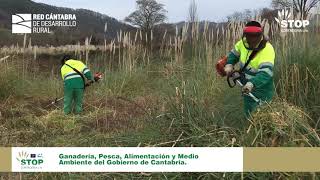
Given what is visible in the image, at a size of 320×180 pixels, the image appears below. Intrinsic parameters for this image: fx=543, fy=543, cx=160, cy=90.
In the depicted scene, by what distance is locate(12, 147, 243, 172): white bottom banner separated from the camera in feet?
13.5

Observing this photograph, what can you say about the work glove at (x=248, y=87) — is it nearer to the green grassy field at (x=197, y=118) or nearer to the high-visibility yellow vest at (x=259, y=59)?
the green grassy field at (x=197, y=118)

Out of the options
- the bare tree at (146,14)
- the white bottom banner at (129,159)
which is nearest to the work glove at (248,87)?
the white bottom banner at (129,159)

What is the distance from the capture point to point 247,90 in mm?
5148

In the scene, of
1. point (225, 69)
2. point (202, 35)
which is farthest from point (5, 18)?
point (225, 69)

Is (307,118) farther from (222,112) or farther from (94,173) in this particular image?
(94,173)

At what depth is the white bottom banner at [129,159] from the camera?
4.12 meters

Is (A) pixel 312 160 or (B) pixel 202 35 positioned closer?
(A) pixel 312 160

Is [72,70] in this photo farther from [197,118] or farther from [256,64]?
[197,118]

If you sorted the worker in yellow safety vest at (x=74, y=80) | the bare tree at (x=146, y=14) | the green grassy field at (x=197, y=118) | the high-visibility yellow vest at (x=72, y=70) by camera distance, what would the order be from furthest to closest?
1. the bare tree at (x=146, y=14)
2. the high-visibility yellow vest at (x=72, y=70)
3. the worker in yellow safety vest at (x=74, y=80)
4. the green grassy field at (x=197, y=118)

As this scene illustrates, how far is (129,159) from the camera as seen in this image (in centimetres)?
417

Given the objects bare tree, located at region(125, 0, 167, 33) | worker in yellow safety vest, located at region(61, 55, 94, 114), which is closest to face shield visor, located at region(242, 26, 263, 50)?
worker in yellow safety vest, located at region(61, 55, 94, 114)

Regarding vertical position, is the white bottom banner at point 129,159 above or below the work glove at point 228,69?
below

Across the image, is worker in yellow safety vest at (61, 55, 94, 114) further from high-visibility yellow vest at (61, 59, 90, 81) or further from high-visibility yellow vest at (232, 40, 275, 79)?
high-visibility yellow vest at (232, 40, 275, 79)

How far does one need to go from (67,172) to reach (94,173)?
0.23 meters
